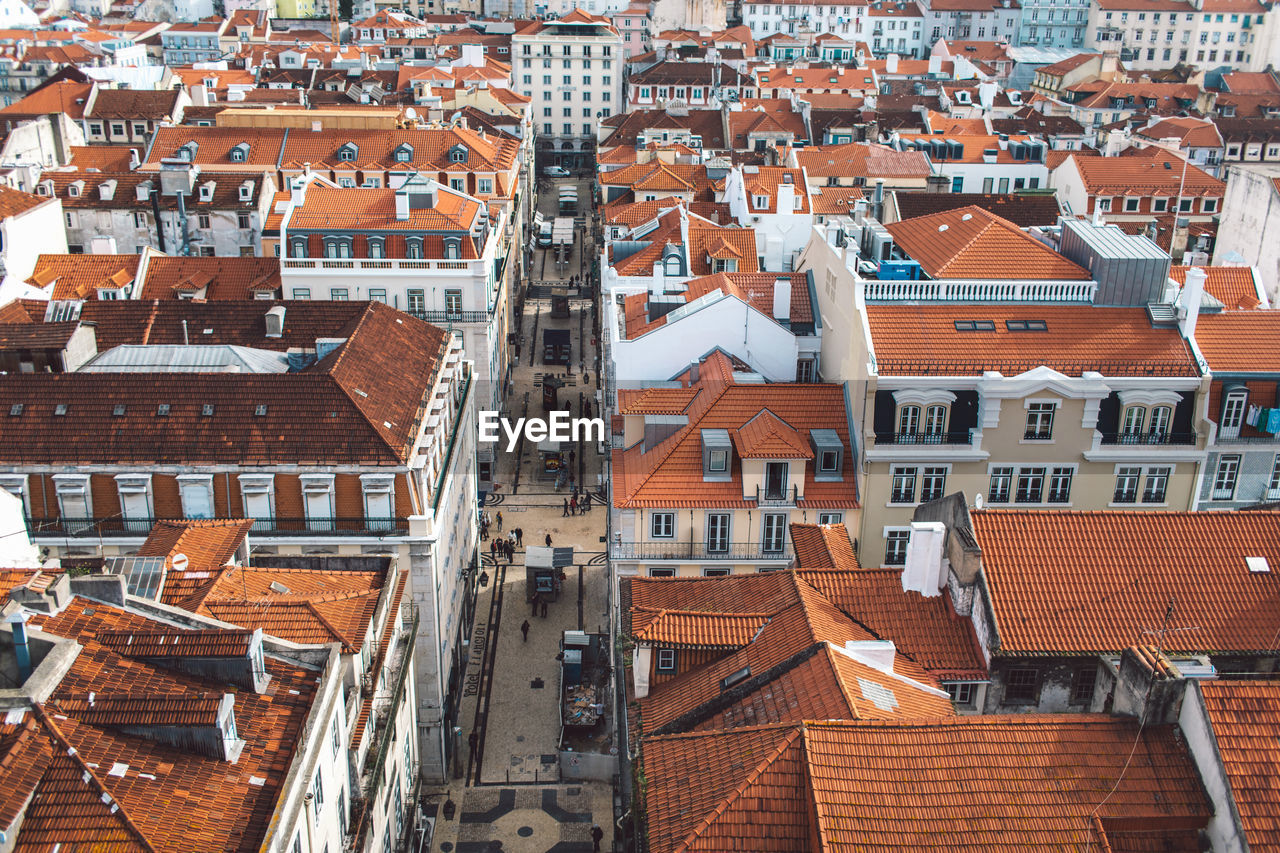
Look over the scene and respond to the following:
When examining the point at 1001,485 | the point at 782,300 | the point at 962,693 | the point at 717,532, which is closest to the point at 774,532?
the point at 717,532

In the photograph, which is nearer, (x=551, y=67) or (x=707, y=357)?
(x=707, y=357)

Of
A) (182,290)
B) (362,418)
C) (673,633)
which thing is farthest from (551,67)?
(673,633)

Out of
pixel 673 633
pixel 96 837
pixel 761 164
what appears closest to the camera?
pixel 96 837

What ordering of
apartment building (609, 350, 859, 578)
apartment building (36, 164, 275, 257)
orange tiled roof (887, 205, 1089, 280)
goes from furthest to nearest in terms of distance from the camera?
apartment building (36, 164, 275, 257) < orange tiled roof (887, 205, 1089, 280) < apartment building (609, 350, 859, 578)

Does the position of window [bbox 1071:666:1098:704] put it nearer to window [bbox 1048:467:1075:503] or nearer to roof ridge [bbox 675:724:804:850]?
roof ridge [bbox 675:724:804:850]

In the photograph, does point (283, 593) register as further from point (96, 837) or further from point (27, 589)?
point (96, 837)

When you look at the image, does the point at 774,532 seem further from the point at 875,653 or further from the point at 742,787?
the point at 742,787

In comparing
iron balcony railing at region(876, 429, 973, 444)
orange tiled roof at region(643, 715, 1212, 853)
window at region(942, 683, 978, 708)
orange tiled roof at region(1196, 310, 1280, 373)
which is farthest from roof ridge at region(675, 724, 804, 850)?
orange tiled roof at region(1196, 310, 1280, 373)
